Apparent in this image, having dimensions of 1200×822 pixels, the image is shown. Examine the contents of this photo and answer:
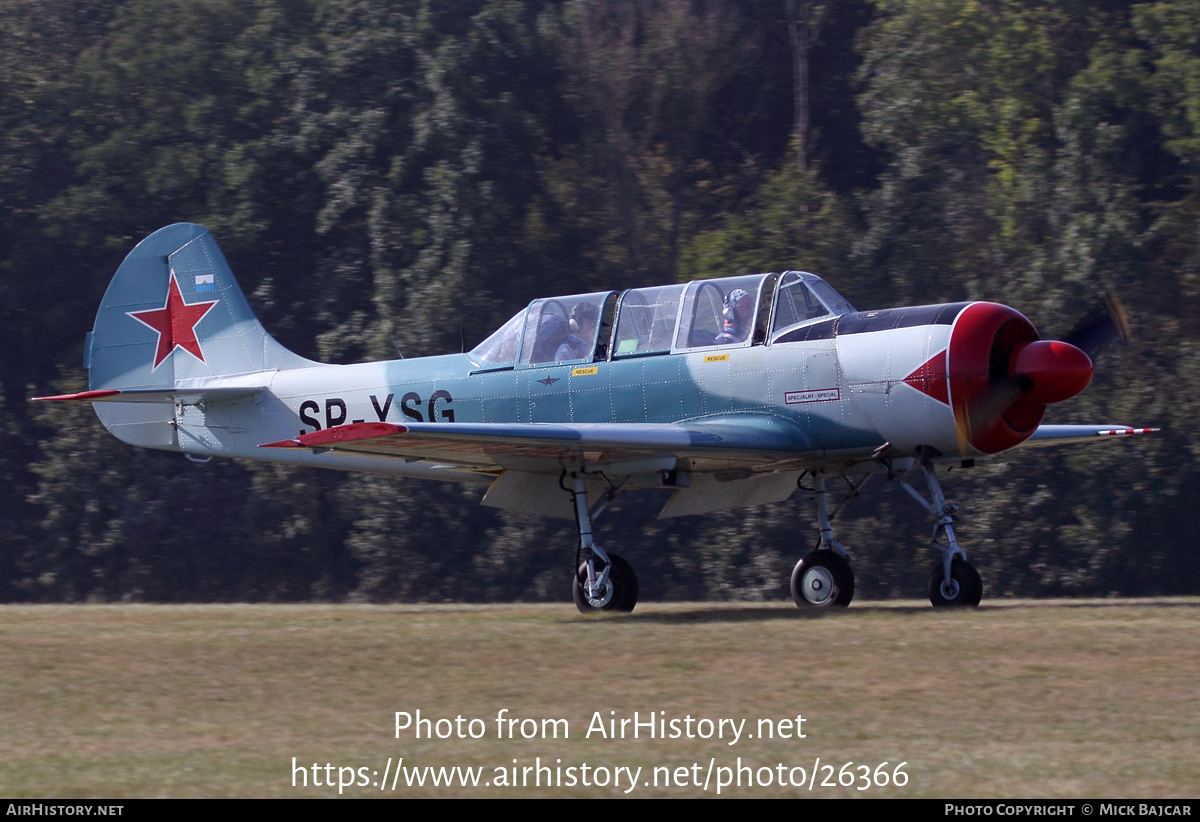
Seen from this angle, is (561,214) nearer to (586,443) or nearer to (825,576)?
(825,576)

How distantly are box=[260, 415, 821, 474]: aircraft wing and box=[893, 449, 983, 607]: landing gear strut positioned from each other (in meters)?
1.00

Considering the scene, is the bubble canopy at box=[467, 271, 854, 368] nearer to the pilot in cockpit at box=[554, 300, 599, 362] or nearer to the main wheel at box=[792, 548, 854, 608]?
the pilot in cockpit at box=[554, 300, 599, 362]

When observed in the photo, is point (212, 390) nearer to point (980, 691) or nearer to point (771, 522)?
point (980, 691)

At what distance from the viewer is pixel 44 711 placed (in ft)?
22.9

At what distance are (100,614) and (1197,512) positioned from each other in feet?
53.9

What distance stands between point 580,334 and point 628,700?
556 centimetres

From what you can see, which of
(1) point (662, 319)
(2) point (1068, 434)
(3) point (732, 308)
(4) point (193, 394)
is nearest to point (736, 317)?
(3) point (732, 308)

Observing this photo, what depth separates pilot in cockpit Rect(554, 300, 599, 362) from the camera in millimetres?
12023

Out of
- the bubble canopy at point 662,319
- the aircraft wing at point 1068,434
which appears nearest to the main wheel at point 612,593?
the bubble canopy at point 662,319

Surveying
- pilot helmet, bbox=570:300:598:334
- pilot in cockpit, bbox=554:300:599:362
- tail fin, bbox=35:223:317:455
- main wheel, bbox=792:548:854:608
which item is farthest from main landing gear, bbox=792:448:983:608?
tail fin, bbox=35:223:317:455

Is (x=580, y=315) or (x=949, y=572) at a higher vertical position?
(x=580, y=315)

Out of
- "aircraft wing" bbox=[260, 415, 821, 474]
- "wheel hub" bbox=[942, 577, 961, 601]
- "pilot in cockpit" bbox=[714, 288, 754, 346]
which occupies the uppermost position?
"pilot in cockpit" bbox=[714, 288, 754, 346]

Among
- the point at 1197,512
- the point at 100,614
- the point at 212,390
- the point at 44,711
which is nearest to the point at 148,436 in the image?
the point at 212,390

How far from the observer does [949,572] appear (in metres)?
10.8
